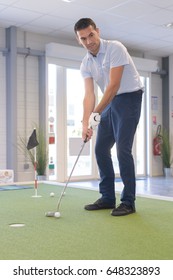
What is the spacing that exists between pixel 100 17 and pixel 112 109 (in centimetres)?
339

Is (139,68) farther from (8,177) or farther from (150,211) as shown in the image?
(150,211)

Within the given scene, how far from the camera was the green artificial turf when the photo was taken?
1.40 meters

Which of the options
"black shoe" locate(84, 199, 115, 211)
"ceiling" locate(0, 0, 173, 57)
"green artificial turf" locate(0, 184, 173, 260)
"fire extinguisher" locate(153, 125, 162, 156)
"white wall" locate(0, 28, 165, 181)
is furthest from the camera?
"fire extinguisher" locate(153, 125, 162, 156)

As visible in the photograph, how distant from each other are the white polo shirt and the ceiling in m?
2.63

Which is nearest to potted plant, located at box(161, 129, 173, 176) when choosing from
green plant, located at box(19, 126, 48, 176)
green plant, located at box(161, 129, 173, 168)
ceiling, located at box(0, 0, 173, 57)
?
green plant, located at box(161, 129, 173, 168)

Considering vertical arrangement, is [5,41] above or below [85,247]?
above

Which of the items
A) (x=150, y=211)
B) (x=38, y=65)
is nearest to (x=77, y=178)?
(x=38, y=65)

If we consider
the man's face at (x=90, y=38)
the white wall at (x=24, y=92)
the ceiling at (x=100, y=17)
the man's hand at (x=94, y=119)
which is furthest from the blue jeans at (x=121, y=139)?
the white wall at (x=24, y=92)

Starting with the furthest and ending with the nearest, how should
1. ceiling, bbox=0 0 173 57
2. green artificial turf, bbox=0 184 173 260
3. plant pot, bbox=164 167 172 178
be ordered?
plant pot, bbox=164 167 172 178
ceiling, bbox=0 0 173 57
green artificial turf, bbox=0 184 173 260

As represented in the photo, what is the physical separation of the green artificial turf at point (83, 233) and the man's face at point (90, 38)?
0.99 m

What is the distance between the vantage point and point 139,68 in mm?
7066

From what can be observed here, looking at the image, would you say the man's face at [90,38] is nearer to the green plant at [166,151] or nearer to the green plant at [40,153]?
the green plant at [40,153]

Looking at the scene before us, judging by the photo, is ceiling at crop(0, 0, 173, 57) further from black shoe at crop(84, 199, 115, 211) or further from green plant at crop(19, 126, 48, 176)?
black shoe at crop(84, 199, 115, 211)
